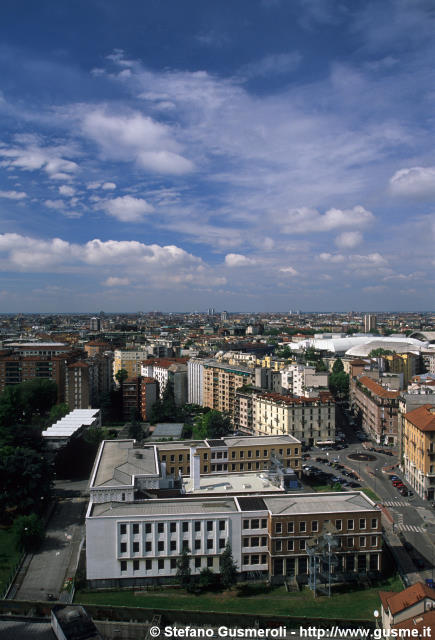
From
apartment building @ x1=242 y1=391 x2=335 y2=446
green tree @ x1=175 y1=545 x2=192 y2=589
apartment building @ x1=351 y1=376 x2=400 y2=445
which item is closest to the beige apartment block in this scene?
apartment building @ x1=242 y1=391 x2=335 y2=446

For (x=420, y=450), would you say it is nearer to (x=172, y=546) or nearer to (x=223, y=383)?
(x=172, y=546)

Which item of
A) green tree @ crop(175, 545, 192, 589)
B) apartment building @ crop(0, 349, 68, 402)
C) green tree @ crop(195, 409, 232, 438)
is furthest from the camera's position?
apartment building @ crop(0, 349, 68, 402)

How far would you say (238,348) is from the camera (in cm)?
10294

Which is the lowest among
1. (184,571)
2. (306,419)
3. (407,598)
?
(184,571)

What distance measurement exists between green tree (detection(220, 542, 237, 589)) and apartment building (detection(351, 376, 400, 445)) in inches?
1212

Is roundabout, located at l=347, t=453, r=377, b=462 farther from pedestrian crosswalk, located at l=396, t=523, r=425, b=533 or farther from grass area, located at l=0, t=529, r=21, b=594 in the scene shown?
A: grass area, located at l=0, t=529, r=21, b=594

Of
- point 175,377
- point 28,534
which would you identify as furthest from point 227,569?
point 175,377

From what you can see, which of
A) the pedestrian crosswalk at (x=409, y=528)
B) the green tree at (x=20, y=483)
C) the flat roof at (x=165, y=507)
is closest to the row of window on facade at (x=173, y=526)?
the flat roof at (x=165, y=507)

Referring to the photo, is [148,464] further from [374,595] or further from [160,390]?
[160,390]

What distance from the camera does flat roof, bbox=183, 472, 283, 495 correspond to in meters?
27.5

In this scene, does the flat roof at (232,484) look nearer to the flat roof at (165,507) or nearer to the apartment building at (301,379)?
the flat roof at (165,507)

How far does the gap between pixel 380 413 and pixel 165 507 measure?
3193cm

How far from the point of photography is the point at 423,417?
3666 centimetres

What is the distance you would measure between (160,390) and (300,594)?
158 feet
